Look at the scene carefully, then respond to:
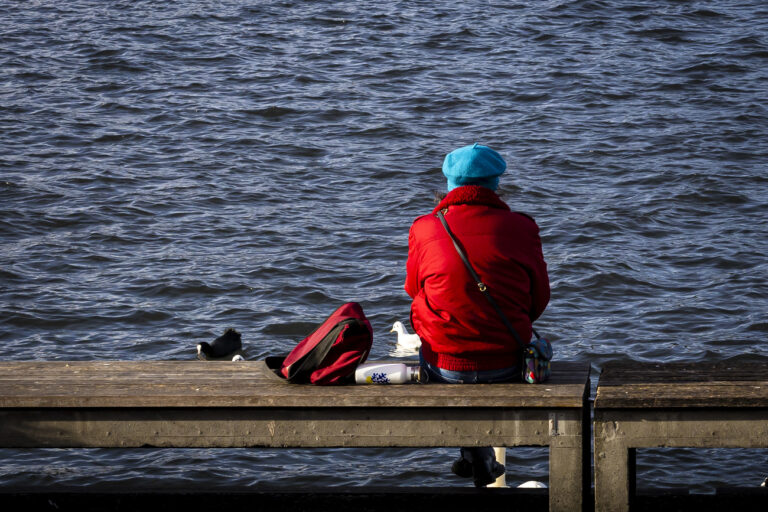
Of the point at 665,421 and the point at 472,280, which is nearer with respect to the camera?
the point at 665,421

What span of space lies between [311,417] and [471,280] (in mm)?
849

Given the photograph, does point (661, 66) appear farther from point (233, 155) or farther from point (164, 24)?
point (164, 24)

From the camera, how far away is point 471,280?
15.3 feet

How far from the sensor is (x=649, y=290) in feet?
37.8

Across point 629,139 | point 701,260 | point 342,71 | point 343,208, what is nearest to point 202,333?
point 343,208

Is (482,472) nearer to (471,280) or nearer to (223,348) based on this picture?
(471,280)

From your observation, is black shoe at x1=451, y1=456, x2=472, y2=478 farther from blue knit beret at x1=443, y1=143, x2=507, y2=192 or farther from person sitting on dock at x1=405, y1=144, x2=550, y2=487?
blue knit beret at x1=443, y1=143, x2=507, y2=192

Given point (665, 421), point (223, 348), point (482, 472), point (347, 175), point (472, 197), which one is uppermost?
point (472, 197)

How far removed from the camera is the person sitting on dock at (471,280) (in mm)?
4676

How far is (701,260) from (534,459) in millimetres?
5204

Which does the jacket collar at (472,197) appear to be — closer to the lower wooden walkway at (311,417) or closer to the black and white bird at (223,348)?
the lower wooden walkway at (311,417)

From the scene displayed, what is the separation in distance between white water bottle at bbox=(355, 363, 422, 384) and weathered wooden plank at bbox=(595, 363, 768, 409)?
0.76 metres

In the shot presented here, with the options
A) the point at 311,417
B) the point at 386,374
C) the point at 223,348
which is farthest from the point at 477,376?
the point at 223,348

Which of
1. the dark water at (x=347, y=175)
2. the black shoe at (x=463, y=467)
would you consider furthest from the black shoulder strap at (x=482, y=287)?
the black shoe at (x=463, y=467)
